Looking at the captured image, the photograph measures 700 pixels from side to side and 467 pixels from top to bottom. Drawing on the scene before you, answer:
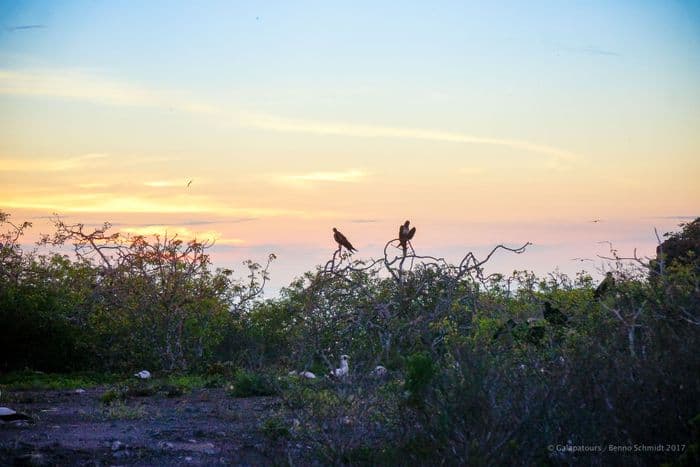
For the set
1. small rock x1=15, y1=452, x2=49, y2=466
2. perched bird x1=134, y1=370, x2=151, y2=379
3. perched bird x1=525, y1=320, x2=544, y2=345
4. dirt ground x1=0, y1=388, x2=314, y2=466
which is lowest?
perched bird x1=134, y1=370, x2=151, y2=379

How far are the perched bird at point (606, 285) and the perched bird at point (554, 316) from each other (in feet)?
1.52

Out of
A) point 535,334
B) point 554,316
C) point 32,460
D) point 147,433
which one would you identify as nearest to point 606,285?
point 554,316

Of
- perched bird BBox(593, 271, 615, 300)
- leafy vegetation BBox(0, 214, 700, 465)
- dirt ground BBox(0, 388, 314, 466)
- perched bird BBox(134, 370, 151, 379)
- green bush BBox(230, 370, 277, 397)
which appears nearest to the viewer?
leafy vegetation BBox(0, 214, 700, 465)

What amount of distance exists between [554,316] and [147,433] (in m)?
4.58

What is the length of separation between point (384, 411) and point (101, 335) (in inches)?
376

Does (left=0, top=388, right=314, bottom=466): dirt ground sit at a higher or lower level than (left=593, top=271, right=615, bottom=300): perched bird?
lower

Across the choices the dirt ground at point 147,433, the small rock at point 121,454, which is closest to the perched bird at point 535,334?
the dirt ground at point 147,433

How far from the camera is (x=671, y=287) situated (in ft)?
22.3

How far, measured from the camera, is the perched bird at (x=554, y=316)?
925 cm

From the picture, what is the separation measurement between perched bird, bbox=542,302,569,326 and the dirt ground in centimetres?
326

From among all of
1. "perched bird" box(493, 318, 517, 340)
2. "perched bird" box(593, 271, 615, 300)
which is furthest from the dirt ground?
"perched bird" box(593, 271, 615, 300)

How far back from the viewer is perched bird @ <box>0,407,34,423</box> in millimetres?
8766

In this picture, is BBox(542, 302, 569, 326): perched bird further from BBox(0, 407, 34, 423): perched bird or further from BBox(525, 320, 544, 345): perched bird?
BBox(0, 407, 34, 423): perched bird

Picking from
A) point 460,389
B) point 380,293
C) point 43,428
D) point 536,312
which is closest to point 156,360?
point 380,293
